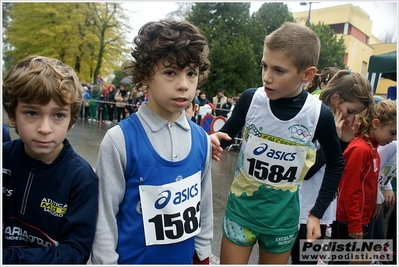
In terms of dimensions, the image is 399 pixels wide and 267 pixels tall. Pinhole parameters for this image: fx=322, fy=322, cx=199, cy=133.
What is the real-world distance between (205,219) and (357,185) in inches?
52.6

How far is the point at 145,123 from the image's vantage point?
151 centimetres

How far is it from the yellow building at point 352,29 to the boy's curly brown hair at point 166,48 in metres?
32.2

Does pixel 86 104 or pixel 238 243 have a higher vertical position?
pixel 238 243

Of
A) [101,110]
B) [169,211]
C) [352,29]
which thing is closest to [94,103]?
[101,110]

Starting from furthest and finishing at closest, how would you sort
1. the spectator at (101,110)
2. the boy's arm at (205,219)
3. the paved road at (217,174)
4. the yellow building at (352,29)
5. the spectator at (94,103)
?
the yellow building at (352,29) < the spectator at (94,103) < the spectator at (101,110) < the paved road at (217,174) < the boy's arm at (205,219)

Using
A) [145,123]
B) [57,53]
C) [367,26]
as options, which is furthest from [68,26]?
[367,26]

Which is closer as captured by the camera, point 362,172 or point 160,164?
point 160,164

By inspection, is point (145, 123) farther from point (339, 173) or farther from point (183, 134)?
point (339, 173)

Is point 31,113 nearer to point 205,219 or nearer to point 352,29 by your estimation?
point 205,219

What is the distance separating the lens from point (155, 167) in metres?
1.44

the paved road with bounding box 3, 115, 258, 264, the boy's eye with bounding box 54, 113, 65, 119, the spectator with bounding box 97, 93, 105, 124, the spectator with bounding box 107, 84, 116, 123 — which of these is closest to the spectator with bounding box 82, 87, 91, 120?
the spectator with bounding box 97, 93, 105, 124

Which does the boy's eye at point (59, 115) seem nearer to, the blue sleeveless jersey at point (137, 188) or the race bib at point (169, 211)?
the blue sleeveless jersey at point (137, 188)

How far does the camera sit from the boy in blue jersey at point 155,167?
1406mm

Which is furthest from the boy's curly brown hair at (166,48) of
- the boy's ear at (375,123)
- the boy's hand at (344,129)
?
the boy's ear at (375,123)
